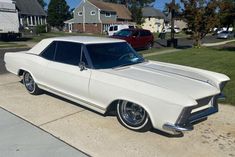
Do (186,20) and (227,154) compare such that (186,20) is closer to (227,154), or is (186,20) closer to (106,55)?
(106,55)

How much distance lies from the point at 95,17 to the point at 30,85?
154ft

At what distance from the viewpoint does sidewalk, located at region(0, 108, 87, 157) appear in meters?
3.66

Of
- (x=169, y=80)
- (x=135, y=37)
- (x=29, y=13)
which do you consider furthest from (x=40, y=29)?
(x=169, y=80)

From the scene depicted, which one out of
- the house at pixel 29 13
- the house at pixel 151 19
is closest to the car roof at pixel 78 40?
the house at pixel 29 13

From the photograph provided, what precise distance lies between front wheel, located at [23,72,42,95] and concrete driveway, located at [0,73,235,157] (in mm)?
529

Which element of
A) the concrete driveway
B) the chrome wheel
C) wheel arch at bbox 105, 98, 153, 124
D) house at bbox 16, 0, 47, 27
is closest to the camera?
the concrete driveway

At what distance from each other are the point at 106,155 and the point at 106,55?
6.75ft

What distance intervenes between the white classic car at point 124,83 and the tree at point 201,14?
Result: 496 inches

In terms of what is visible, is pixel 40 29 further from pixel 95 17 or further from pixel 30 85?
pixel 30 85

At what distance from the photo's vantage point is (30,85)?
636cm

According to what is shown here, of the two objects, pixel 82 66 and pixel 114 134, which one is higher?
pixel 82 66

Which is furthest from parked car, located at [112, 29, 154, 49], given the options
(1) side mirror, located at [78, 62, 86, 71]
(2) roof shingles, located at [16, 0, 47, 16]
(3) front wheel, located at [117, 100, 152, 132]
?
(2) roof shingles, located at [16, 0, 47, 16]

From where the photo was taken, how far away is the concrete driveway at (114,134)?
375 cm

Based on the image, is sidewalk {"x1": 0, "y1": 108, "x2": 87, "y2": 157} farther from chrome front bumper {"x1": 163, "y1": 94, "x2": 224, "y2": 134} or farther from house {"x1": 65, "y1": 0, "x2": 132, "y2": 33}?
house {"x1": 65, "y1": 0, "x2": 132, "y2": 33}
